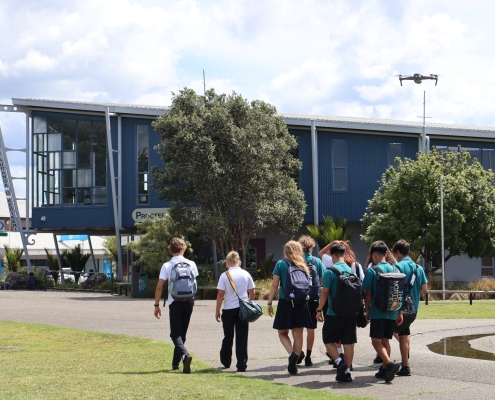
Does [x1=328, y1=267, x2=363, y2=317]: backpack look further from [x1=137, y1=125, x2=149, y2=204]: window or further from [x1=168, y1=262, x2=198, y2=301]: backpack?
[x1=137, y1=125, x2=149, y2=204]: window

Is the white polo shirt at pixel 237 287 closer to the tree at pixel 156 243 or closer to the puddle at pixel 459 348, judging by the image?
the puddle at pixel 459 348

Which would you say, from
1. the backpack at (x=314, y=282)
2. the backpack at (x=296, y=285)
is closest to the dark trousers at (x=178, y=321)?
the backpack at (x=296, y=285)

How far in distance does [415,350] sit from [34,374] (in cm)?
618

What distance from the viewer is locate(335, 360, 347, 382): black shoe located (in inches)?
382

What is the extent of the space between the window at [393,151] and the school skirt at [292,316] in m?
28.4

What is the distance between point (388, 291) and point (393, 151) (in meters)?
29.3

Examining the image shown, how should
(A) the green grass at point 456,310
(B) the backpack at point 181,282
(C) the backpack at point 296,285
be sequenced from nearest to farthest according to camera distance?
1. (C) the backpack at point 296,285
2. (B) the backpack at point 181,282
3. (A) the green grass at point 456,310

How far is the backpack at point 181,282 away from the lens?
1076 centimetres

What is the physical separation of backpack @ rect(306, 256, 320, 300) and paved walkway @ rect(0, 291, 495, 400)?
984mm

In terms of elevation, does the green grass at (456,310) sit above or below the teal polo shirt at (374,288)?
below

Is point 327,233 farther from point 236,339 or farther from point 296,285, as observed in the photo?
point 296,285

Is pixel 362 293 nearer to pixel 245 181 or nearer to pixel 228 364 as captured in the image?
pixel 228 364

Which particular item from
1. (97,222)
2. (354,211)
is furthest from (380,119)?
(97,222)

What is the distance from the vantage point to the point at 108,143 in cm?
3828
